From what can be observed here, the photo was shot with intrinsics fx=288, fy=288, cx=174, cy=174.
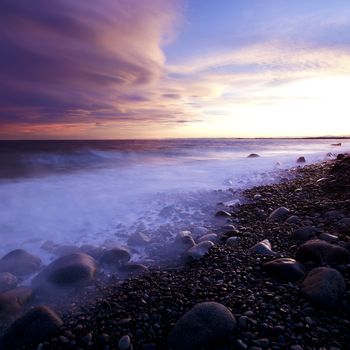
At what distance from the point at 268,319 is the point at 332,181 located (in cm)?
706

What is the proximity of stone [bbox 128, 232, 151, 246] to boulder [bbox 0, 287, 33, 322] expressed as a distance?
2.00m

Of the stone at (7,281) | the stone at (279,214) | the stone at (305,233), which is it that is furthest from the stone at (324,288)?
the stone at (7,281)

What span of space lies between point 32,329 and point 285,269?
2.88m

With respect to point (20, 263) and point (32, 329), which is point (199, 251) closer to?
point (32, 329)

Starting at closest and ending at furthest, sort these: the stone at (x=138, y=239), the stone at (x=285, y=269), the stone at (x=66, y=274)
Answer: the stone at (x=285, y=269) → the stone at (x=66, y=274) → the stone at (x=138, y=239)

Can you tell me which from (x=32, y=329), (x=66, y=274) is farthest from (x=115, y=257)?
(x=32, y=329)

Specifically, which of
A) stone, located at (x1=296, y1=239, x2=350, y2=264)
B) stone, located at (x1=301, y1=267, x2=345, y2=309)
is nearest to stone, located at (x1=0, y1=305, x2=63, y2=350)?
stone, located at (x1=301, y1=267, x2=345, y2=309)

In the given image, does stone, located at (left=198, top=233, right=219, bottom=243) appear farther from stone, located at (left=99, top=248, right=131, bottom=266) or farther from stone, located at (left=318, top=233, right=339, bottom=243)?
stone, located at (left=318, top=233, right=339, bottom=243)

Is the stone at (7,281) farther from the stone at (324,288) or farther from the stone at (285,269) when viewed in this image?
the stone at (324,288)

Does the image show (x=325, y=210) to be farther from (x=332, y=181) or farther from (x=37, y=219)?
(x=37, y=219)

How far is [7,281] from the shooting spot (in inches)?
158

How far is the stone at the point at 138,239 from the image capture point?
210 inches

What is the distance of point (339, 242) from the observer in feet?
14.1

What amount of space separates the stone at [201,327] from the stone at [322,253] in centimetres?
172
